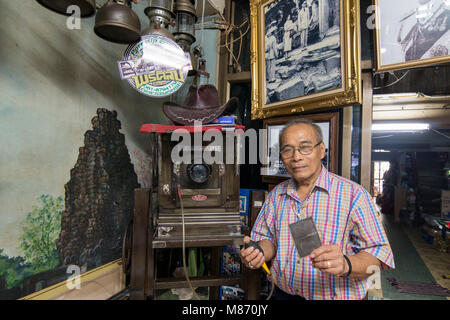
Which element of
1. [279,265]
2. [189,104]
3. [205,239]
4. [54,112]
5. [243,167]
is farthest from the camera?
[243,167]

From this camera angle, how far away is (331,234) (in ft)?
4.50

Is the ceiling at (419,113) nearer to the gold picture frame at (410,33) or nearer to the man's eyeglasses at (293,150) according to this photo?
the gold picture frame at (410,33)

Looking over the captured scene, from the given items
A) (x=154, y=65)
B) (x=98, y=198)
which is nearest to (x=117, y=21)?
(x=154, y=65)

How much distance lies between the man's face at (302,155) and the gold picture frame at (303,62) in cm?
76

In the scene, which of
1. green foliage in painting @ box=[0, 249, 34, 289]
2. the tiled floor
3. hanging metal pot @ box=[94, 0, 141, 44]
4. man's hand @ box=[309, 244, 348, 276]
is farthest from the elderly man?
the tiled floor

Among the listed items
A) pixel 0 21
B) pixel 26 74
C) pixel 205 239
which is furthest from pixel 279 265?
pixel 0 21

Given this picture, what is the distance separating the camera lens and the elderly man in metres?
0.62

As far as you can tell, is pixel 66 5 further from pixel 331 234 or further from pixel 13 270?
pixel 331 234

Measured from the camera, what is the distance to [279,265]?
147cm

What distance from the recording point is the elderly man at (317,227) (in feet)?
4.15

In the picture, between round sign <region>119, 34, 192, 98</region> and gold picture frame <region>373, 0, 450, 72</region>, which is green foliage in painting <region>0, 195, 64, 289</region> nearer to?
round sign <region>119, 34, 192, 98</region>

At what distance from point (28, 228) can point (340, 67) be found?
2619 millimetres

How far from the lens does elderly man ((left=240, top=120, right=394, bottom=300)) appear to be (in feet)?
4.15

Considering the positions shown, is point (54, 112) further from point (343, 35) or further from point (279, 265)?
point (343, 35)
